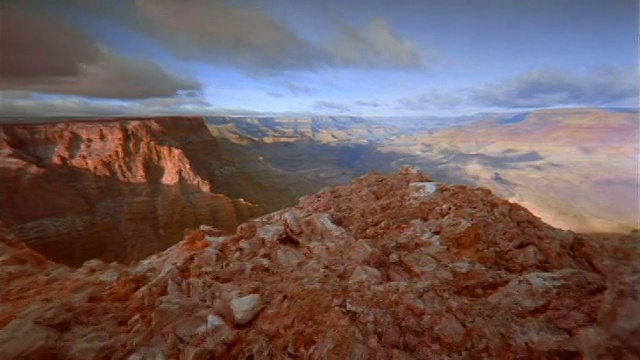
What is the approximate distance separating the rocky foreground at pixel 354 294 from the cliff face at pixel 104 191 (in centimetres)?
1594

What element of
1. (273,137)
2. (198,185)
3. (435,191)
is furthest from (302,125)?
(435,191)

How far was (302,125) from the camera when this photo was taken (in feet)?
199

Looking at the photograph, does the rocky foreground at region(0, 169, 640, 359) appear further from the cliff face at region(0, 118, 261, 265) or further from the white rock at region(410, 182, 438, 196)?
the cliff face at region(0, 118, 261, 265)

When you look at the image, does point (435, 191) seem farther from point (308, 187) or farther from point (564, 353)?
point (308, 187)

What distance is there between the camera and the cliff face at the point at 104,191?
17.3 meters

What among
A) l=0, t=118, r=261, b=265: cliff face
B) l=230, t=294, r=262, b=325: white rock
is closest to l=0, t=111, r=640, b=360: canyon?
l=230, t=294, r=262, b=325: white rock

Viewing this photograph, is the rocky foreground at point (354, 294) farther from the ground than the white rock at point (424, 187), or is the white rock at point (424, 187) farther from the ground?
the white rock at point (424, 187)

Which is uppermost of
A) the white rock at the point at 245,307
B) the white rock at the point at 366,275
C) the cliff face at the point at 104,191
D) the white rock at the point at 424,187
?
the white rock at the point at 424,187

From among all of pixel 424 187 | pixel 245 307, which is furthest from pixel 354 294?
pixel 424 187

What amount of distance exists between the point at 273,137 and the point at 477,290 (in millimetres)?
47705

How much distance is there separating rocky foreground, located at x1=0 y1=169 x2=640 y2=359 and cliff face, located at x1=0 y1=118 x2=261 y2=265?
52.3 ft

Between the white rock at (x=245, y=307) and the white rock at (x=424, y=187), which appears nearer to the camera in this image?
the white rock at (x=245, y=307)

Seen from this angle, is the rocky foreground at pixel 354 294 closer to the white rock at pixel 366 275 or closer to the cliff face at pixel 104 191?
the white rock at pixel 366 275

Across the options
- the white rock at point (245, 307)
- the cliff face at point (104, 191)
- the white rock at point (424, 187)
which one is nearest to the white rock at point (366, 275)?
the white rock at point (245, 307)
